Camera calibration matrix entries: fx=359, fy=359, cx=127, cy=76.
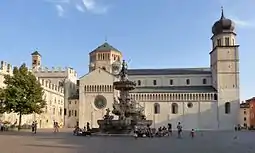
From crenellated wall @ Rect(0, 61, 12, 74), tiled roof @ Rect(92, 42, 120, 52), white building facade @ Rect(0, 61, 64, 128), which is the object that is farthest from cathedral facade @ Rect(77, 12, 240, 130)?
crenellated wall @ Rect(0, 61, 12, 74)

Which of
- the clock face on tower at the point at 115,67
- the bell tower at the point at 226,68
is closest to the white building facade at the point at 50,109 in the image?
the clock face on tower at the point at 115,67

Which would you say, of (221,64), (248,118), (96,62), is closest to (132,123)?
(221,64)

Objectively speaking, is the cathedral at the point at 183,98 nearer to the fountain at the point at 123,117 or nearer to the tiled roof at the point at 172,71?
the tiled roof at the point at 172,71

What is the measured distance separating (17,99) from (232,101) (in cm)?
5688

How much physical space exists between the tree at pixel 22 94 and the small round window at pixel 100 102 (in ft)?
118

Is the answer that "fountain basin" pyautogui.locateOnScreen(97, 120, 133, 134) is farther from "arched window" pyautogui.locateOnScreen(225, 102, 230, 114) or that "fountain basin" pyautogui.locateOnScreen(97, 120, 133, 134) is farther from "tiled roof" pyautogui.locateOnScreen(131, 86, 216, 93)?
"arched window" pyautogui.locateOnScreen(225, 102, 230, 114)

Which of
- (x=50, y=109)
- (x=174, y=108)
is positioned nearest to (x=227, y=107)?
(x=174, y=108)

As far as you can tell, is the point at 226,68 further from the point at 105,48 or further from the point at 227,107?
the point at 105,48

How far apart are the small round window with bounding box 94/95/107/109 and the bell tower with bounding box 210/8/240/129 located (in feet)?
94.0

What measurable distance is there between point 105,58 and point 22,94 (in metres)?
51.2

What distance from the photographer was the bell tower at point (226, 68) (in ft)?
295

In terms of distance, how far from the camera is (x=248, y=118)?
141000mm

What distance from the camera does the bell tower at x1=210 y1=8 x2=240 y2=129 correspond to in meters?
89.8

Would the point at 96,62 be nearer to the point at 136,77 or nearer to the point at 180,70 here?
the point at 136,77
